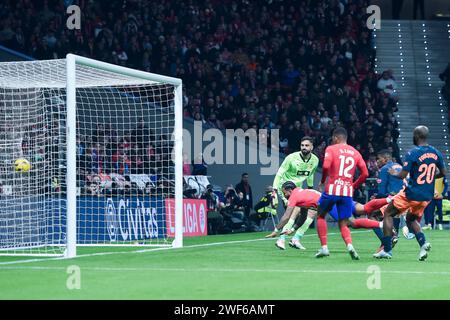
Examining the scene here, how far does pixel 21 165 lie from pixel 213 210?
25.6 ft

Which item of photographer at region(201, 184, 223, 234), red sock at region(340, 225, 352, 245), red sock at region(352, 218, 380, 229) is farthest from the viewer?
photographer at region(201, 184, 223, 234)

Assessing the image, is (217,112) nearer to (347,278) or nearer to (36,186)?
(36,186)

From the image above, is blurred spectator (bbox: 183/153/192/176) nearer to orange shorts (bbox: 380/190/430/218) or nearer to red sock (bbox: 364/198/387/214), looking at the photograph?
red sock (bbox: 364/198/387/214)

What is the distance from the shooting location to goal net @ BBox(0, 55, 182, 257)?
1728cm

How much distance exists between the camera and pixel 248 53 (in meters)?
33.2

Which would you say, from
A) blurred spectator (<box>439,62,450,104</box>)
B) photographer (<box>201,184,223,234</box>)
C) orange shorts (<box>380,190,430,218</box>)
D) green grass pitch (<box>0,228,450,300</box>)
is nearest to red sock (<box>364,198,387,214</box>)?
green grass pitch (<box>0,228,450,300</box>)

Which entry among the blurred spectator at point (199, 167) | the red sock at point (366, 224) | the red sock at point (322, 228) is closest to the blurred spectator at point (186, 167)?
the blurred spectator at point (199, 167)

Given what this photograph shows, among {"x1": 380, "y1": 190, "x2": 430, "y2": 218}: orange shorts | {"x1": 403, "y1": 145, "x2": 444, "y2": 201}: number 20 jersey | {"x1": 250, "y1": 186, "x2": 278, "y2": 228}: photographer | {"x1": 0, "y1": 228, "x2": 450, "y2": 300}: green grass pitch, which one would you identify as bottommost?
{"x1": 0, "y1": 228, "x2": 450, "y2": 300}: green grass pitch

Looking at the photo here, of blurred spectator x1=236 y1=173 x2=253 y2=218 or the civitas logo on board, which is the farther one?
blurred spectator x1=236 y1=173 x2=253 y2=218

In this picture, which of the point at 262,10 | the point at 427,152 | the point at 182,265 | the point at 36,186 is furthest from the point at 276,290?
the point at 262,10

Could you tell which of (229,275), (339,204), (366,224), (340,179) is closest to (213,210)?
(366,224)

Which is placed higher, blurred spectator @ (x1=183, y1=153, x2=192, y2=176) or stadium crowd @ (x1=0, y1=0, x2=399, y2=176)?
stadium crowd @ (x1=0, y1=0, x2=399, y2=176)

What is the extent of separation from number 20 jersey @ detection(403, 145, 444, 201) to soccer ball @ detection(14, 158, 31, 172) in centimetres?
722

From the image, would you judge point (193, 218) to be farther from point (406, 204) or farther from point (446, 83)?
point (446, 83)
